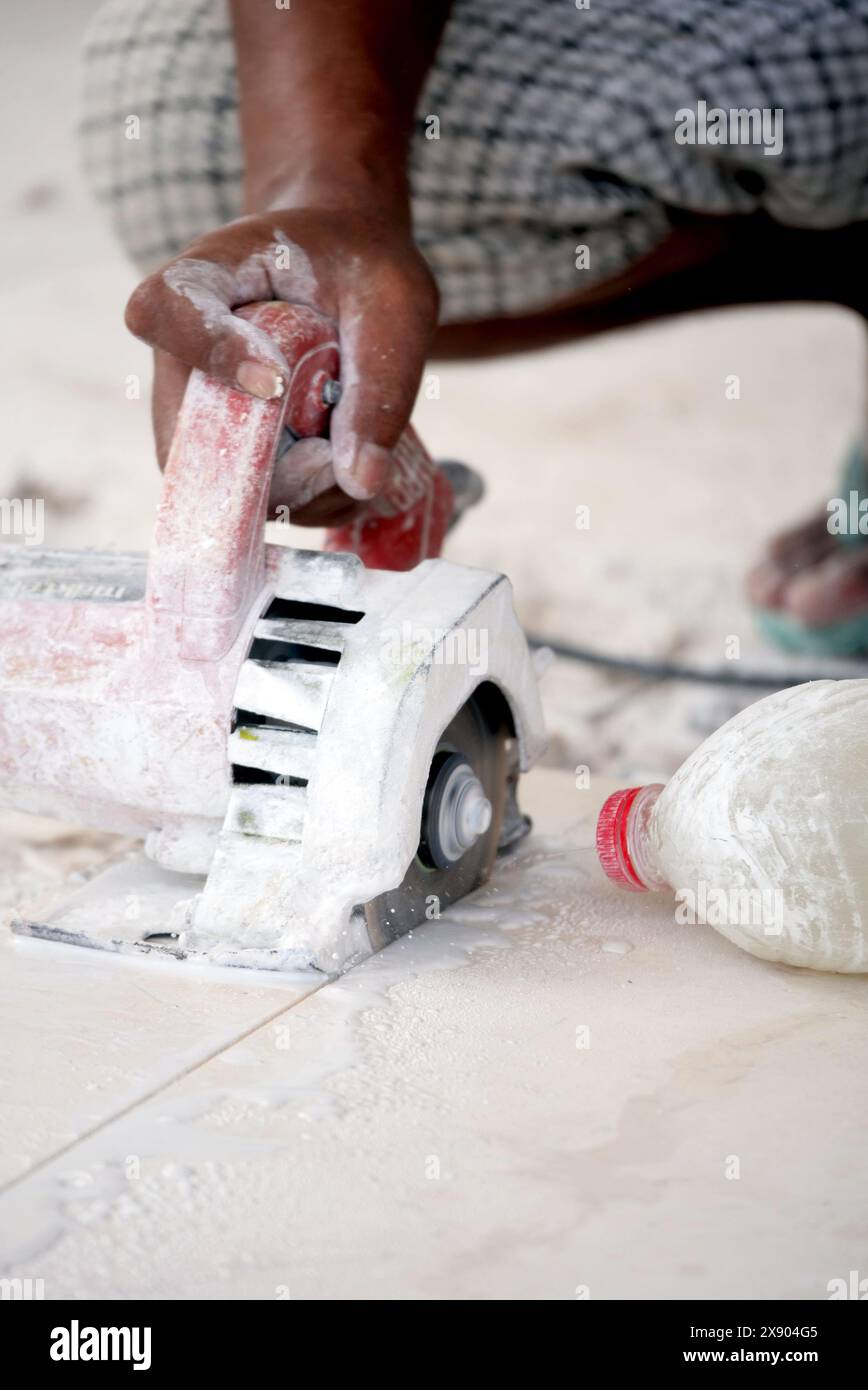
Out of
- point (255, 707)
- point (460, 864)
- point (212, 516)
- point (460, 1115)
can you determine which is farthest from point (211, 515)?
point (460, 1115)

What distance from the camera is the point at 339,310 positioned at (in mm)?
1312

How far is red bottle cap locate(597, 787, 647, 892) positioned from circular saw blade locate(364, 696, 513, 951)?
0.12 meters

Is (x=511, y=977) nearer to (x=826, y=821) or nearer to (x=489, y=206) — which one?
(x=826, y=821)

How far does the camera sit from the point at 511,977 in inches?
45.3

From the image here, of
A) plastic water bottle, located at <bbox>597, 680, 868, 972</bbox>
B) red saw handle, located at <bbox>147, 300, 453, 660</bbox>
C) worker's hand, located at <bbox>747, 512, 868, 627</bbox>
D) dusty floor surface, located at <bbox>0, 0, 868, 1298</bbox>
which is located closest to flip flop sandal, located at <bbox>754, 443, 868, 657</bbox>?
worker's hand, located at <bbox>747, 512, 868, 627</bbox>

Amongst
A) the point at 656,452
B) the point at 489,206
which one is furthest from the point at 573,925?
the point at 656,452

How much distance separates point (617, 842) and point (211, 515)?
1.46 ft

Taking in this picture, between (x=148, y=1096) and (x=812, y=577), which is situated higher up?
(x=148, y=1096)

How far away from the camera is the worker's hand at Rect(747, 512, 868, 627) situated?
8.01 ft

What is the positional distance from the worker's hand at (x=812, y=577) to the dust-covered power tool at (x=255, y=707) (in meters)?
1.33

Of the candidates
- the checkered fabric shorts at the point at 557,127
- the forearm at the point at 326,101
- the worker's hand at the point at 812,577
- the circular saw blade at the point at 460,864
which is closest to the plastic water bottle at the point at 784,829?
the circular saw blade at the point at 460,864

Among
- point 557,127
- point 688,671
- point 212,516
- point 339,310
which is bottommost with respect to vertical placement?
point 688,671

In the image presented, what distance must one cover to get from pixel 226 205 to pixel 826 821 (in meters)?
1.44

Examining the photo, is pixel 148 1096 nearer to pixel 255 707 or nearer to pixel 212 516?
pixel 255 707
